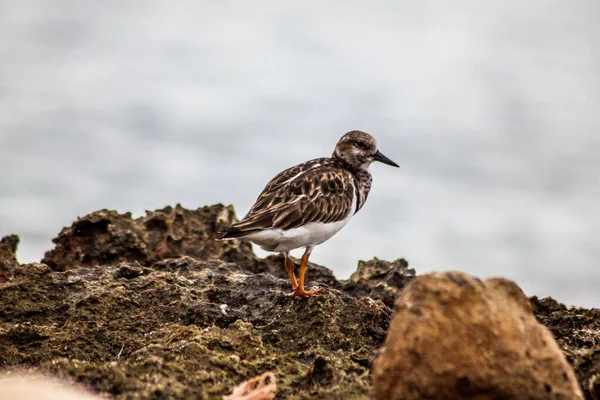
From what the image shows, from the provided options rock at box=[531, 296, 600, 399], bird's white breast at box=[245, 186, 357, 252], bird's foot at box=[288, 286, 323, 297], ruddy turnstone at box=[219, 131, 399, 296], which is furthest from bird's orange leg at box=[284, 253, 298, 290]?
rock at box=[531, 296, 600, 399]

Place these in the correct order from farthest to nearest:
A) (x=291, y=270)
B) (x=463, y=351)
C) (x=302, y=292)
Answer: (x=291, y=270)
(x=302, y=292)
(x=463, y=351)

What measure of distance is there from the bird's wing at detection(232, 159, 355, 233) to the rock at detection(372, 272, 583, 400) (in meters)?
3.40

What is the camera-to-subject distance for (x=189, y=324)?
6.10 m

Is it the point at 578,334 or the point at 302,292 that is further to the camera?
the point at 302,292

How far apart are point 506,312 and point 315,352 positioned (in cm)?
184

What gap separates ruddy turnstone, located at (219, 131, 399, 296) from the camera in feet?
24.4

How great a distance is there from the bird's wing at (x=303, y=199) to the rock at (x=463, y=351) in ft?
11.2

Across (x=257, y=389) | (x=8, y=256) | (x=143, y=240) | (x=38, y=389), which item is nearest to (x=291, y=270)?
(x=143, y=240)

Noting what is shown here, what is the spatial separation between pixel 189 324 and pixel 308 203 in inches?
83.8

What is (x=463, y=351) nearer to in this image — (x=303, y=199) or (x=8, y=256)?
(x=303, y=199)

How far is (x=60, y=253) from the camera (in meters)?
8.06

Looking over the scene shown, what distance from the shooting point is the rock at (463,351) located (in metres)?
3.94

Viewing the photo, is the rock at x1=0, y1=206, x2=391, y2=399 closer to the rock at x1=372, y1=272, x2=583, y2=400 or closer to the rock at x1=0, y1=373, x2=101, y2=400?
the rock at x1=0, y1=373, x2=101, y2=400

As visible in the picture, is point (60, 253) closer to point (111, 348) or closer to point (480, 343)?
point (111, 348)
